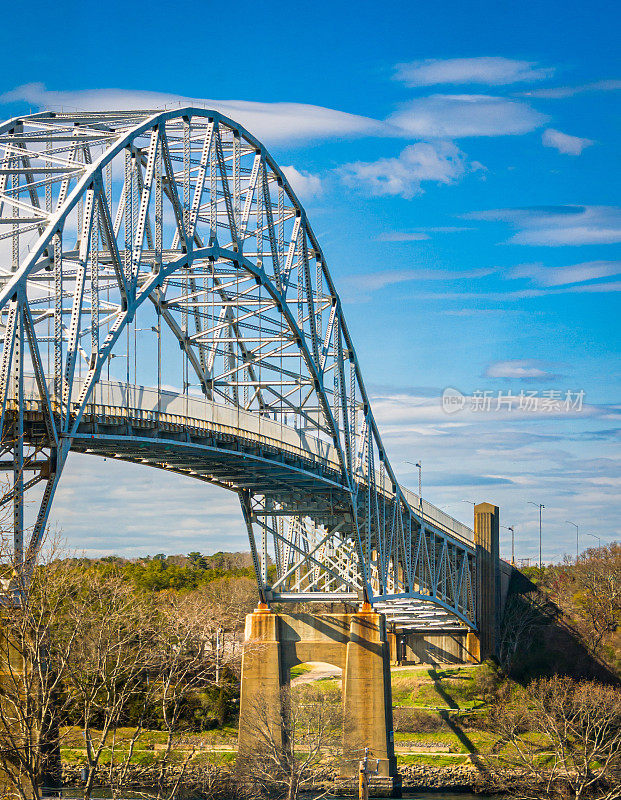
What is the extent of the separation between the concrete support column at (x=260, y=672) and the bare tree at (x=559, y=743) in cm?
1218

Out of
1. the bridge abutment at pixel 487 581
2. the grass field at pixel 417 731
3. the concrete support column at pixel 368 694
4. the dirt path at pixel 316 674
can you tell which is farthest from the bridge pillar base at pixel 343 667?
the bridge abutment at pixel 487 581

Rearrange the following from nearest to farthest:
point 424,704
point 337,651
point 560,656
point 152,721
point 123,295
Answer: point 123,295 < point 337,651 < point 152,721 < point 424,704 < point 560,656

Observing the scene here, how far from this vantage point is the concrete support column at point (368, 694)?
182 ft

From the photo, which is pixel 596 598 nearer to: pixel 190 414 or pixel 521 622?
pixel 521 622

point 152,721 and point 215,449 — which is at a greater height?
point 215,449

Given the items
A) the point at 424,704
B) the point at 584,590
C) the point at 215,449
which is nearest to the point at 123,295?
the point at 215,449

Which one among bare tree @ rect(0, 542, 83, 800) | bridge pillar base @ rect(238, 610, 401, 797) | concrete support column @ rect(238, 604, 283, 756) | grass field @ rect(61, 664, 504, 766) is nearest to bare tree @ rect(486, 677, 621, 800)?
grass field @ rect(61, 664, 504, 766)

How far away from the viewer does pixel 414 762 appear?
61938 millimetres

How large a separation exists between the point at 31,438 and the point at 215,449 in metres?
12.2

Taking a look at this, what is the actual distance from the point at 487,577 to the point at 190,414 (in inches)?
2064

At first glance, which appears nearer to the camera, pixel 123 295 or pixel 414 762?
pixel 123 295

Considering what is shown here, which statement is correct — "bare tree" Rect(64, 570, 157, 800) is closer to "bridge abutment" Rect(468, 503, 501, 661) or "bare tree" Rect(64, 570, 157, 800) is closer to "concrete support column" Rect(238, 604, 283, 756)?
"concrete support column" Rect(238, 604, 283, 756)

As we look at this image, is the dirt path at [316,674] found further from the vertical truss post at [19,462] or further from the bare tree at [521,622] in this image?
the vertical truss post at [19,462]

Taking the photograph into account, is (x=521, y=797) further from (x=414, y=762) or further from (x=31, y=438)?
(x=31, y=438)
